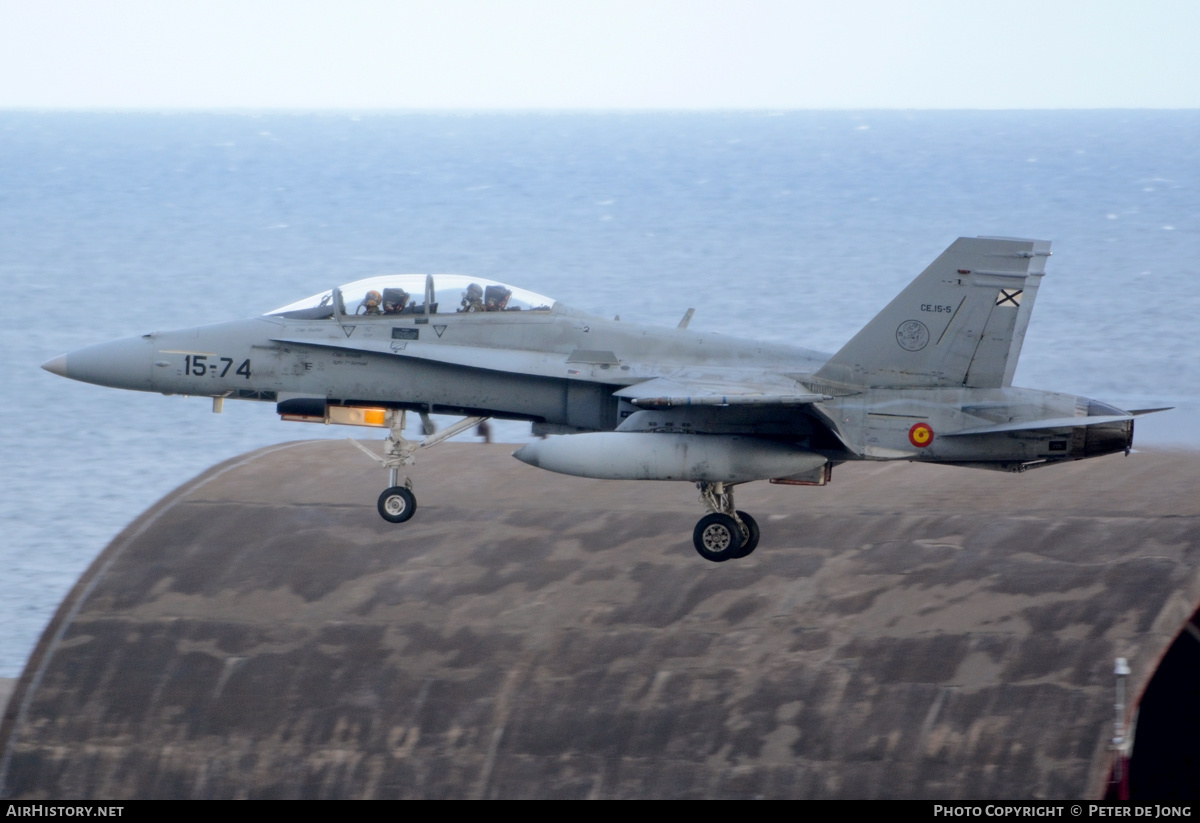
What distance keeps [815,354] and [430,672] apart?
7.73 m

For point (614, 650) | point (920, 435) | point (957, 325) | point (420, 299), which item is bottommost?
point (614, 650)

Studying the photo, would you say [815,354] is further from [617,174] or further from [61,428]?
[617,174]

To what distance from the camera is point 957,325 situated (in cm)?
1911

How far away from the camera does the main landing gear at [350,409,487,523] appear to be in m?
20.3

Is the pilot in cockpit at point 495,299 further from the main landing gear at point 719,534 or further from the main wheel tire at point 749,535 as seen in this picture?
the main wheel tire at point 749,535

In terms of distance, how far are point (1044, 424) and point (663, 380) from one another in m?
5.18

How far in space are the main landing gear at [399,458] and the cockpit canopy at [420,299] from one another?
1588 millimetres

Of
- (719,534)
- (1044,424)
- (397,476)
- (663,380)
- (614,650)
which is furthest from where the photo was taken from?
(614,650)

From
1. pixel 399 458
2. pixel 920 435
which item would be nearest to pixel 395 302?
pixel 399 458

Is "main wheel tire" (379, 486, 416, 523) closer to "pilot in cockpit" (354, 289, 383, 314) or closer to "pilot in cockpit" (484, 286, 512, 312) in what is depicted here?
"pilot in cockpit" (354, 289, 383, 314)

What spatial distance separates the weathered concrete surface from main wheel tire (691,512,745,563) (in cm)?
201

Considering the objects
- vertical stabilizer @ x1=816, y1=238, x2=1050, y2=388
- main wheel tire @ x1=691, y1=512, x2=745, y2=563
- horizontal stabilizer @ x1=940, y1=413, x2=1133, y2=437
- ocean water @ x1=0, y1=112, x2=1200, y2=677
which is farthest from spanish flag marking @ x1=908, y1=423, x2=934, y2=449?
ocean water @ x1=0, y1=112, x2=1200, y2=677

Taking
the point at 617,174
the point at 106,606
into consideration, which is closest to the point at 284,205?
the point at 617,174

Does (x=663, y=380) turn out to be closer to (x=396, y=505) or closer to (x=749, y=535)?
(x=749, y=535)
